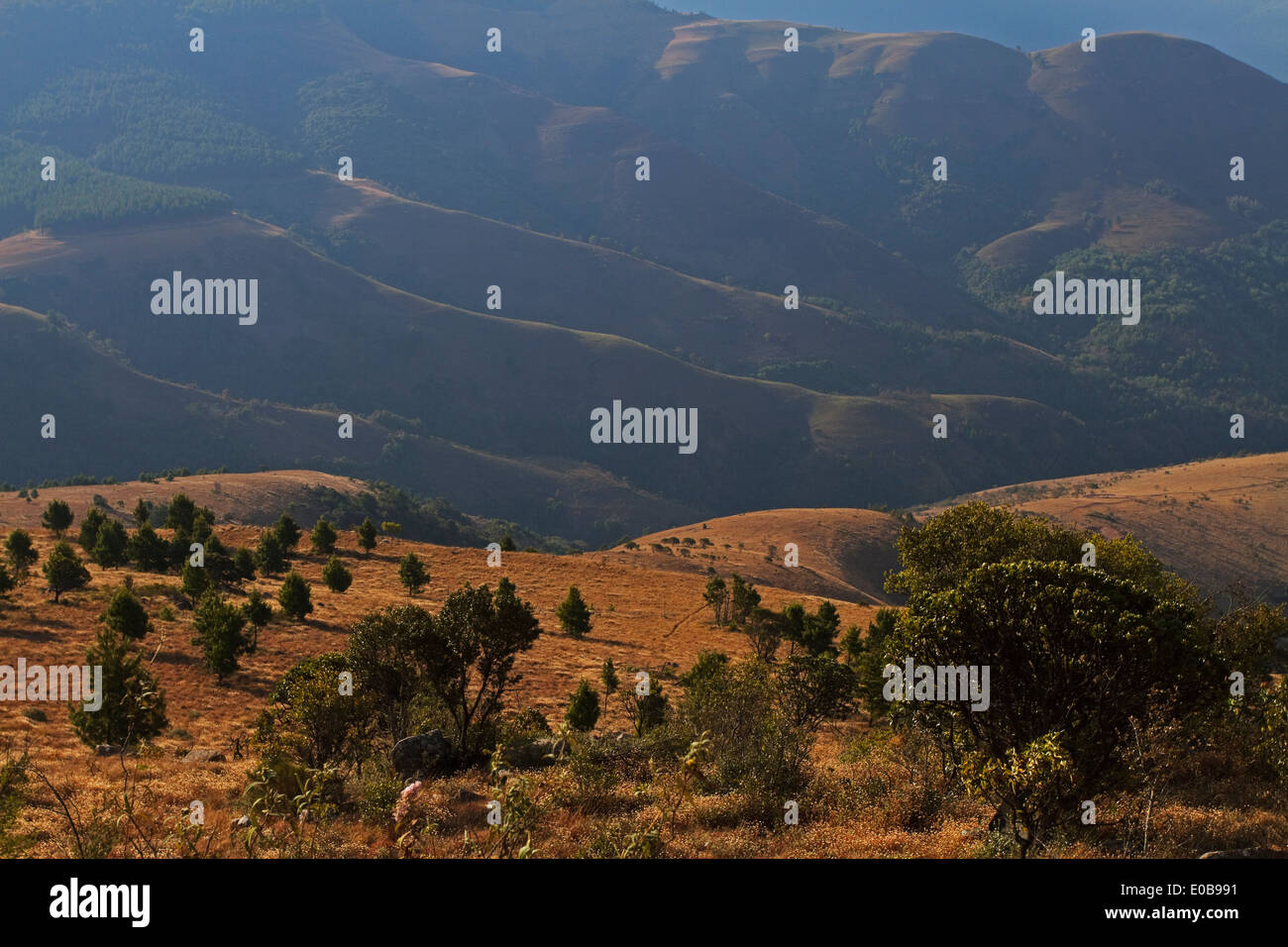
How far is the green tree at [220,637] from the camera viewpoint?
33.2 m

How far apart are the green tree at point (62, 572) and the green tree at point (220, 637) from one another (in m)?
11.5

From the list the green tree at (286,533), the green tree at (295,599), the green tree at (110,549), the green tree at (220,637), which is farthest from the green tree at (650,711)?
the green tree at (110,549)

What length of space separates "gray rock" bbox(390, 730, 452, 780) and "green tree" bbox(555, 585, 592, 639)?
29.2 metres

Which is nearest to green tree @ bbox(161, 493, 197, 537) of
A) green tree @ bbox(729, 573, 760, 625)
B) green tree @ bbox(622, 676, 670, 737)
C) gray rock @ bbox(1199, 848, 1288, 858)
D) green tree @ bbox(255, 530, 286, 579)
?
green tree @ bbox(255, 530, 286, 579)

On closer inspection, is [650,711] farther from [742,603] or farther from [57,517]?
[57,517]

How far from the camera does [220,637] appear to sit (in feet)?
109

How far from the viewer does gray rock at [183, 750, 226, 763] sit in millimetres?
22641

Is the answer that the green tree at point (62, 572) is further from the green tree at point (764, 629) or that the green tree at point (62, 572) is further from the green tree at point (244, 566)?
the green tree at point (764, 629)

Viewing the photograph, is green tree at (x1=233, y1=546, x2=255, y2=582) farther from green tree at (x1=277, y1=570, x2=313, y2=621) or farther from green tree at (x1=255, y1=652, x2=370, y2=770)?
green tree at (x1=255, y1=652, x2=370, y2=770)

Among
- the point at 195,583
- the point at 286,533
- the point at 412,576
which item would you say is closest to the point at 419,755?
the point at 195,583

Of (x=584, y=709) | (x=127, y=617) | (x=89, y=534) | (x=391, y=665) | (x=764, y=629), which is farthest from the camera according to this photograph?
(x=89, y=534)

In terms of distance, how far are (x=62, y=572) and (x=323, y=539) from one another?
1987 centimetres
